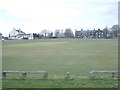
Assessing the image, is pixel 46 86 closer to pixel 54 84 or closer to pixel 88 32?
pixel 54 84

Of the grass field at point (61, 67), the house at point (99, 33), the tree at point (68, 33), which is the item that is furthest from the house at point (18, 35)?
the grass field at point (61, 67)

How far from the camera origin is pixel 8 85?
13.7 m

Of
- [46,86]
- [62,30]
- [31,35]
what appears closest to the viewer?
[46,86]

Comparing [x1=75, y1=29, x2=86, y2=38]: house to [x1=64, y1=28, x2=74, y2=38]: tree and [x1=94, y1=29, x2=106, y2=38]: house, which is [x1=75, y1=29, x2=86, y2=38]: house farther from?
[x1=94, y1=29, x2=106, y2=38]: house

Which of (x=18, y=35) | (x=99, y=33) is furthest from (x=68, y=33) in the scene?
(x=18, y=35)

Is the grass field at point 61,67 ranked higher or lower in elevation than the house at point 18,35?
lower

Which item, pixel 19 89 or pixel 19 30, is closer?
pixel 19 89

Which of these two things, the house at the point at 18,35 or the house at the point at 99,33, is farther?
the house at the point at 18,35

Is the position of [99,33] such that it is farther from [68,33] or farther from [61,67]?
[61,67]

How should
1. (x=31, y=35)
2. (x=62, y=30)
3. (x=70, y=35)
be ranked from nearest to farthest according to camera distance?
(x=31, y=35) < (x=70, y=35) < (x=62, y=30)

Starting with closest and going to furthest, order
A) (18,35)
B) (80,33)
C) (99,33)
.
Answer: (99,33) → (18,35) → (80,33)

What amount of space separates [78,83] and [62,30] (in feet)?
578

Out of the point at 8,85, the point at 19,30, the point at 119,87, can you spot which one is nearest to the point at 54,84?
the point at 8,85

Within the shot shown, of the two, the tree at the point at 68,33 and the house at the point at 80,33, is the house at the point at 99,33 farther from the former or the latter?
the tree at the point at 68,33
